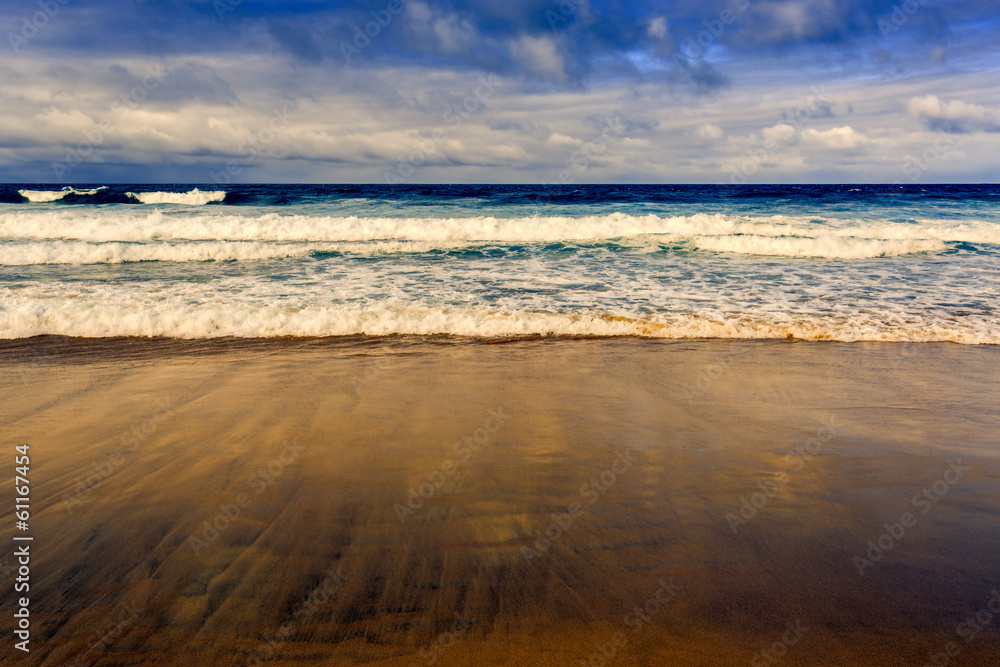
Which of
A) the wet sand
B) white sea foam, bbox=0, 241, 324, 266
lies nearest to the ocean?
white sea foam, bbox=0, 241, 324, 266

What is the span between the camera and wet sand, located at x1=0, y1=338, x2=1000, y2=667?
2.06m

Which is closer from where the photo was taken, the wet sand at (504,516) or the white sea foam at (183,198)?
the wet sand at (504,516)

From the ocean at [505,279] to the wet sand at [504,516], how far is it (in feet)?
5.62

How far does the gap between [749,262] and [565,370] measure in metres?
9.21

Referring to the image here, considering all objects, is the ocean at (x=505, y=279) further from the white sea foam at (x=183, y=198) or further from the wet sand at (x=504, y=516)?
the white sea foam at (x=183, y=198)

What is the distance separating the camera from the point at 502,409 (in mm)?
4219

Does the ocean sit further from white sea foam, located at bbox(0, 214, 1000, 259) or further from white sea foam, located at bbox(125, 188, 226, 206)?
white sea foam, located at bbox(125, 188, 226, 206)

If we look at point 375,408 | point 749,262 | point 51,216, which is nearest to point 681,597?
point 375,408

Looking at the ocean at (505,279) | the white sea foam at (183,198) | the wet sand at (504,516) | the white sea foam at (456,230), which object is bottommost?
the wet sand at (504,516)

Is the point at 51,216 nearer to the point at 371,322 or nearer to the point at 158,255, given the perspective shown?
the point at 158,255

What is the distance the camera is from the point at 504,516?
2816 mm

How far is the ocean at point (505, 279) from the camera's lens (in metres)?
6.64

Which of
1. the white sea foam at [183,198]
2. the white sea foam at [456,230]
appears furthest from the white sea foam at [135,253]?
the white sea foam at [183,198]

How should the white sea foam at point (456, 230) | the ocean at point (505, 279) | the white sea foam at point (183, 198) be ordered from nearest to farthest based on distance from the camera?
the ocean at point (505, 279)
the white sea foam at point (456, 230)
the white sea foam at point (183, 198)
